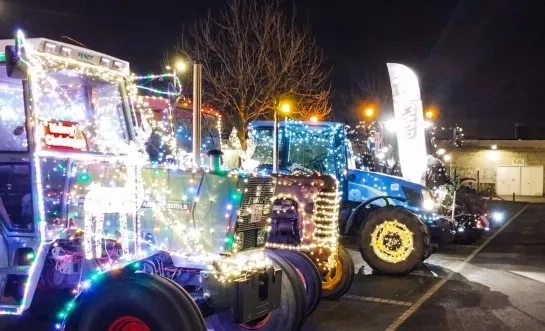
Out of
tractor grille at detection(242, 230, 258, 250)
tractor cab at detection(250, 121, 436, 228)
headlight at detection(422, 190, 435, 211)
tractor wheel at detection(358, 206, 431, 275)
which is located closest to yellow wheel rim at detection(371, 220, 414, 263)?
tractor wheel at detection(358, 206, 431, 275)

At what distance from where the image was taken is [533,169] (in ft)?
137

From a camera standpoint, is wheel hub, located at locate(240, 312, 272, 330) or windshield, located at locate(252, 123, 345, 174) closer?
wheel hub, located at locate(240, 312, 272, 330)

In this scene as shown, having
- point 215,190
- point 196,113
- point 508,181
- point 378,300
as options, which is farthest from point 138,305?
point 508,181

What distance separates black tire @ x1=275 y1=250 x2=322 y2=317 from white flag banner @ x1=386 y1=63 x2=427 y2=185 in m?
7.21

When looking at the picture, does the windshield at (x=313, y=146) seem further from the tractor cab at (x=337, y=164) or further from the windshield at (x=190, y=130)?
the windshield at (x=190, y=130)

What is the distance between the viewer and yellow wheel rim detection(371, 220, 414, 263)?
38.9 feet

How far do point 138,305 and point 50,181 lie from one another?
1636 mm

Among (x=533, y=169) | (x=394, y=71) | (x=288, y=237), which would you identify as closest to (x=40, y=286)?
(x=288, y=237)

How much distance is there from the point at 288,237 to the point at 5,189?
4013 millimetres

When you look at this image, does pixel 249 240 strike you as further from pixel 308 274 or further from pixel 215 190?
pixel 308 274

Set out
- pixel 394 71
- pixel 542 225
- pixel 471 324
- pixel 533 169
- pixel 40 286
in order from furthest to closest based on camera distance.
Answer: pixel 533 169 < pixel 542 225 < pixel 394 71 < pixel 471 324 < pixel 40 286

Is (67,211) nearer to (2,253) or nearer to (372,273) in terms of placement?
(2,253)

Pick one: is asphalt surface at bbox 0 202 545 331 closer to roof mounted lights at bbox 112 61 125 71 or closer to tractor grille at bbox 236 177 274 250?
tractor grille at bbox 236 177 274 250

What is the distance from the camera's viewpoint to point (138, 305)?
540cm
